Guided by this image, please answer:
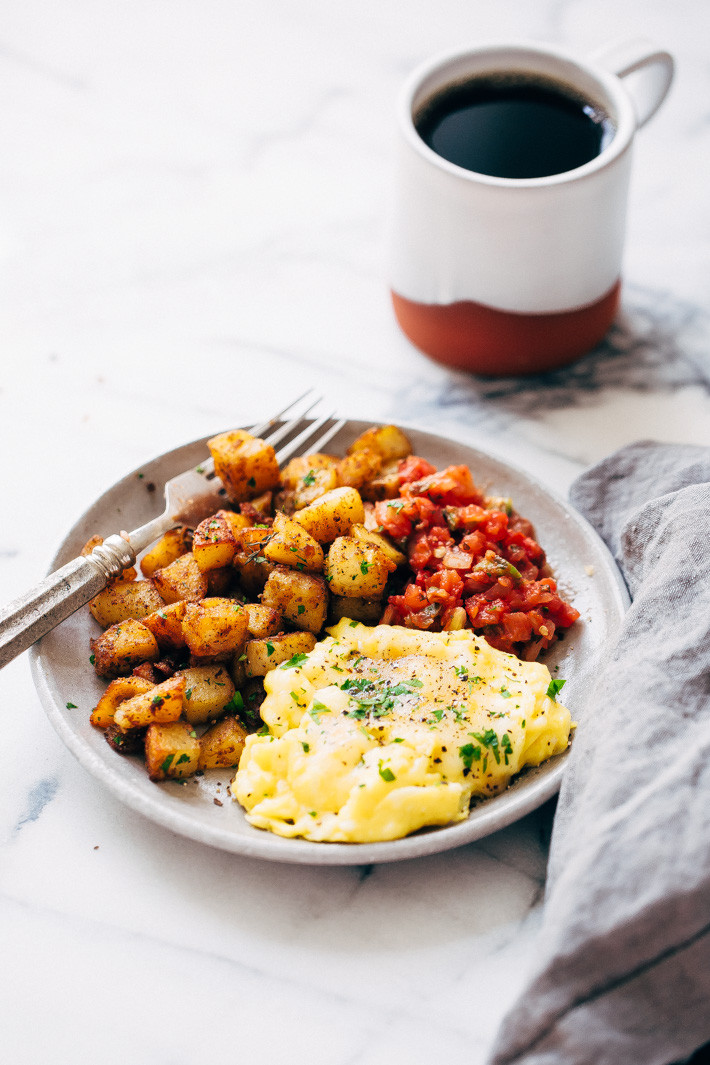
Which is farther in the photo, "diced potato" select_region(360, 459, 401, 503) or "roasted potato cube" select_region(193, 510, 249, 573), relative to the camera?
"diced potato" select_region(360, 459, 401, 503)

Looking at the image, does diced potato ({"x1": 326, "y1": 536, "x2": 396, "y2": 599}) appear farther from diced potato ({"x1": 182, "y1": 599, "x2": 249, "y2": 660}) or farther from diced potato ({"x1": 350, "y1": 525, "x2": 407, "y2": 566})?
diced potato ({"x1": 182, "y1": 599, "x2": 249, "y2": 660})

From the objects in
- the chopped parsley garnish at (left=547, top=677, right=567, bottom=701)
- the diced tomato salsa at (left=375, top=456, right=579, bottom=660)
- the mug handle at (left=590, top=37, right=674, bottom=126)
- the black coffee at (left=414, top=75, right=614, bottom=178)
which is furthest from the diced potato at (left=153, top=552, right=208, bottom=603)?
the mug handle at (left=590, top=37, right=674, bottom=126)

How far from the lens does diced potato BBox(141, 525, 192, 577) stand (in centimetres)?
192

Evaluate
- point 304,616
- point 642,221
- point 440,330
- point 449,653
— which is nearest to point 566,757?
point 449,653

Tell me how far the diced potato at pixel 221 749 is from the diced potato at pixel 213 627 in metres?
0.14

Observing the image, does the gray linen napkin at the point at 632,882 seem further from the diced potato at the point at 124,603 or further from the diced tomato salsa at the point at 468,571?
the diced potato at the point at 124,603

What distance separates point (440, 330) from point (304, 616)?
852 mm

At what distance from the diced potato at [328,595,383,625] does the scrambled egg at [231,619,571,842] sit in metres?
0.08

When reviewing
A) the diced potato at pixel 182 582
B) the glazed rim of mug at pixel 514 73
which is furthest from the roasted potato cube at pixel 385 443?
the glazed rim of mug at pixel 514 73

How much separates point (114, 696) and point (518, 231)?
1.18 meters

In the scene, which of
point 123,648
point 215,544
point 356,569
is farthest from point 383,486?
point 123,648

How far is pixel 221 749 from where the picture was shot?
1.67 meters

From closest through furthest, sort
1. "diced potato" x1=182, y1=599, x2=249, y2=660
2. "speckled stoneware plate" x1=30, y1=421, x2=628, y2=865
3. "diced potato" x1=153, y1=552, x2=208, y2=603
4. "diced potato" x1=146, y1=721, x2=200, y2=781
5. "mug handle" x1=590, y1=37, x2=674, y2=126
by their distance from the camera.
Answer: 1. "speckled stoneware plate" x1=30, y1=421, x2=628, y2=865
2. "diced potato" x1=146, y1=721, x2=200, y2=781
3. "diced potato" x1=182, y1=599, x2=249, y2=660
4. "diced potato" x1=153, y1=552, x2=208, y2=603
5. "mug handle" x1=590, y1=37, x2=674, y2=126

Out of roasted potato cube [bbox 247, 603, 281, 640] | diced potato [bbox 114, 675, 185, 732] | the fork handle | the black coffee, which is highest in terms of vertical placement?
the black coffee
